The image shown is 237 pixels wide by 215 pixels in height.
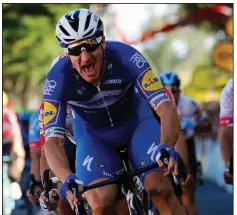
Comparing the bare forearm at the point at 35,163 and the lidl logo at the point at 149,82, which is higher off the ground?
the lidl logo at the point at 149,82

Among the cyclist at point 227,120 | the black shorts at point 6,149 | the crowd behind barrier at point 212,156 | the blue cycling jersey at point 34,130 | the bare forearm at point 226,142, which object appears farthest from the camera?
the crowd behind barrier at point 212,156

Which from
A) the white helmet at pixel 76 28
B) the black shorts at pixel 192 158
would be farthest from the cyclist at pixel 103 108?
the black shorts at pixel 192 158

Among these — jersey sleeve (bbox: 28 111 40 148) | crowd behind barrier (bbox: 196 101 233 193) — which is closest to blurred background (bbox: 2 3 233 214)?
crowd behind barrier (bbox: 196 101 233 193)

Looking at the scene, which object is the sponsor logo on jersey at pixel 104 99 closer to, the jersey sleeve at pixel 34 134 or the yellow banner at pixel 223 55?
the jersey sleeve at pixel 34 134

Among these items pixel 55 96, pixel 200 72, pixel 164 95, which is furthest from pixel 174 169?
pixel 200 72

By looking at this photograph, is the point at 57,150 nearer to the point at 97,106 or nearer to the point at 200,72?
the point at 97,106

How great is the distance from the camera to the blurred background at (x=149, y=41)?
2730 centimetres

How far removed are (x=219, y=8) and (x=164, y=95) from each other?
82.7ft

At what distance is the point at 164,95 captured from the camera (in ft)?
17.8

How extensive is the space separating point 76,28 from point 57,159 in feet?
2.93

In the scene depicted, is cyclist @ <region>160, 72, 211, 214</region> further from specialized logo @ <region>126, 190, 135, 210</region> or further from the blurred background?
the blurred background

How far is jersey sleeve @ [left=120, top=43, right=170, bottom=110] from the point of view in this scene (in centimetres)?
542

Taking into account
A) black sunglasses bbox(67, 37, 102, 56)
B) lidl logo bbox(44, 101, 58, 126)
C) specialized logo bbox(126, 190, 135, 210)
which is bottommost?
specialized logo bbox(126, 190, 135, 210)

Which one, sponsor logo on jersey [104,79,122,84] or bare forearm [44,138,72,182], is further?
sponsor logo on jersey [104,79,122,84]
